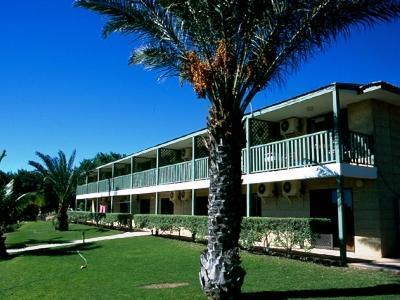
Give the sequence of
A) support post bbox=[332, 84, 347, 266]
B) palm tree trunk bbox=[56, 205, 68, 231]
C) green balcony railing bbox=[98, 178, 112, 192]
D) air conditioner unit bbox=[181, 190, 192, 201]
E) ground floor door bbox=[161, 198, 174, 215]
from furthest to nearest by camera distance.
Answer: green balcony railing bbox=[98, 178, 112, 192]
palm tree trunk bbox=[56, 205, 68, 231]
ground floor door bbox=[161, 198, 174, 215]
air conditioner unit bbox=[181, 190, 192, 201]
support post bbox=[332, 84, 347, 266]

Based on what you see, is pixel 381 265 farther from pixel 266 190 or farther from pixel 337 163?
pixel 266 190

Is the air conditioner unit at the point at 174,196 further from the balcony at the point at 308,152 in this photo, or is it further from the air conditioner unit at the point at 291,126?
the air conditioner unit at the point at 291,126

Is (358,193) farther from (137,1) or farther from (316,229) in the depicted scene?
(137,1)

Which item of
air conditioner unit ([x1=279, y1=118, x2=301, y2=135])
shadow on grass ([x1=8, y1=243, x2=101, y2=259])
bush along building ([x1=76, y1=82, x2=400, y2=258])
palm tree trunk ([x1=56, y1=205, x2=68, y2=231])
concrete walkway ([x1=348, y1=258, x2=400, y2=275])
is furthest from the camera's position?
palm tree trunk ([x1=56, y1=205, x2=68, y2=231])

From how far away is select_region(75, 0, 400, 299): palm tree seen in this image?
8.76 meters

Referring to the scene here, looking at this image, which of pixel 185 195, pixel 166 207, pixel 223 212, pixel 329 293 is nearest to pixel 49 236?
pixel 166 207

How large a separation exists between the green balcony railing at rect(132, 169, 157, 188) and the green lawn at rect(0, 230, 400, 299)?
10.3m

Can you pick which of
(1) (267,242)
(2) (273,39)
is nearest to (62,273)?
(1) (267,242)

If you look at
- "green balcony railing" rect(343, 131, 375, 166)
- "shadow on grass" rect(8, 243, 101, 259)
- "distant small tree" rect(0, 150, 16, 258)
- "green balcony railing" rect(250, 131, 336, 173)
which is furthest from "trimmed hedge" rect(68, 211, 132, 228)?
"green balcony railing" rect(343, 131, 375, 166)

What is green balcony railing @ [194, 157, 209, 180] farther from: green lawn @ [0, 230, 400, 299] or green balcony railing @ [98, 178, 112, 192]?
green balcony railing @ [98, 178, 112, 192]

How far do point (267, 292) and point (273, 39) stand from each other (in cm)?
552

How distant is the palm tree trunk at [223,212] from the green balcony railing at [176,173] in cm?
1401

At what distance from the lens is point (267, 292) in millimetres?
9367

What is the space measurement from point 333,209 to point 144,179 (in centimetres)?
1529
